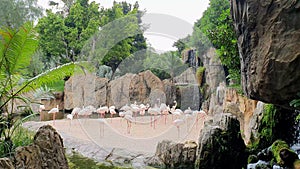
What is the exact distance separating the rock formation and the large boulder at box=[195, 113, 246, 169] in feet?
0.76

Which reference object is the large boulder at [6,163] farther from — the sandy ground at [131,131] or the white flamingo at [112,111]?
the white flamingo at [112,111]

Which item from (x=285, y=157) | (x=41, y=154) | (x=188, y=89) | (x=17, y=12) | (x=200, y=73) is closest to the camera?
(x=41, y=154)

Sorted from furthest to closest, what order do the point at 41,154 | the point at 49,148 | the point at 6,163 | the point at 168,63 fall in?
the point at 168,63 < the point at 49,148 < the point at 41,154 < the point at 6,163

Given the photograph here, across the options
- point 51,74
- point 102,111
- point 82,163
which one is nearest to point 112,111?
point 102,111

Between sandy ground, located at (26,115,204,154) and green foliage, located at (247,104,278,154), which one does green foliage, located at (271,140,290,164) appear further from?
sandy ground, located at (26,115,204,154)

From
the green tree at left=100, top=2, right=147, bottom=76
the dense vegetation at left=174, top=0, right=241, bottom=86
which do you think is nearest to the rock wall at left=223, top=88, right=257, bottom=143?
the dense vegetation at left=174, top=0, right=241, bottom=86

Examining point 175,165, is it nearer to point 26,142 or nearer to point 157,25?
point 26,142

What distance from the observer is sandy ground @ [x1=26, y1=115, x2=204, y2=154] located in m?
5.82

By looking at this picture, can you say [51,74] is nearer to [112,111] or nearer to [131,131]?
[131,131]

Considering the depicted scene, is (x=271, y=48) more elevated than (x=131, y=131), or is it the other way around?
(x=271, y=48)

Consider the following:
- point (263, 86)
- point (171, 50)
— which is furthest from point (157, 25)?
point (263, 86)

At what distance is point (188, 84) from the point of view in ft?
25.6

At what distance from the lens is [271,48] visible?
2.61 m

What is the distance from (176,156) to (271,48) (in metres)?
2.34
